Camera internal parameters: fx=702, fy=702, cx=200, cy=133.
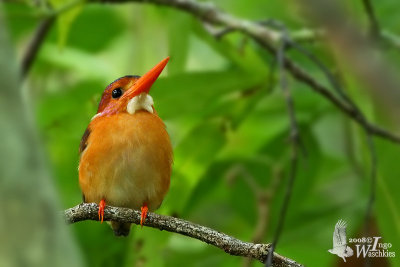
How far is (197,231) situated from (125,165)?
0.81m

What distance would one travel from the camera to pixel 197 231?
77.2 inches

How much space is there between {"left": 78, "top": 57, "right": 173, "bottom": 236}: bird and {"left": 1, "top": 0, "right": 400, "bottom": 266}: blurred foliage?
271 mm

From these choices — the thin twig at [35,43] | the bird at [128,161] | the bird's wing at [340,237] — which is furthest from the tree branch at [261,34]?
the bird at [128,161]

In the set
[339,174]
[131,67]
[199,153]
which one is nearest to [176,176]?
[199,153]

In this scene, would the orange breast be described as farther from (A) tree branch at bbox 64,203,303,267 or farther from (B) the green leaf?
(B) the green leaf

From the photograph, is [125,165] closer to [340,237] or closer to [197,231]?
[197,231]

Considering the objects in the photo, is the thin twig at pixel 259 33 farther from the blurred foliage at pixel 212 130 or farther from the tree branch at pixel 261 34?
the blurred foliage at pixel 212 130

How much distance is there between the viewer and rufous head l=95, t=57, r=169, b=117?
2803 millimetres

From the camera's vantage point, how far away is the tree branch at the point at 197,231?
1.89m

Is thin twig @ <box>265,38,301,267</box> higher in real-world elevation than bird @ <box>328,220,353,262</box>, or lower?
lower

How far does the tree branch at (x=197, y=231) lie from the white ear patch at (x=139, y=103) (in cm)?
75

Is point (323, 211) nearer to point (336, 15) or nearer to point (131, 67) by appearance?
point (131, 67)

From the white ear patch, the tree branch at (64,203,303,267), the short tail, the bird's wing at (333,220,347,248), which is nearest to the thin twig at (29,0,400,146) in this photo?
the bird's wing at (333,220,347,248)

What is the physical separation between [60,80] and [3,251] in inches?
195
